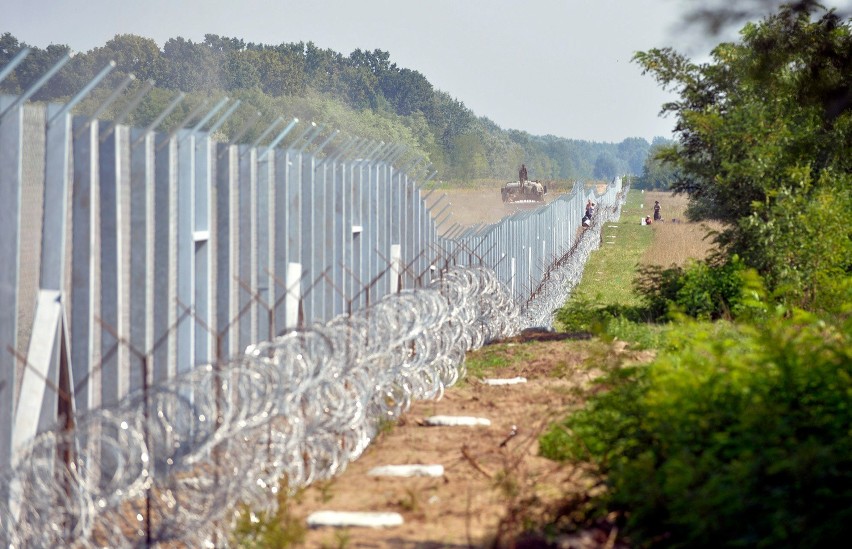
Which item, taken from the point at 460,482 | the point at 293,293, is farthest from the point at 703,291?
the point at 460,482

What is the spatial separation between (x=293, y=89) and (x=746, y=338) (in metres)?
83.1

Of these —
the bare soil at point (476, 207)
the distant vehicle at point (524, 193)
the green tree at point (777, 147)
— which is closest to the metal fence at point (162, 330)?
the green tree at point (777, 147)

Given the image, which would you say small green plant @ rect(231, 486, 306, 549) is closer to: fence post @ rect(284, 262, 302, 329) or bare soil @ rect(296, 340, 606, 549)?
bare soil @ rect(296, 340, 606, 549)

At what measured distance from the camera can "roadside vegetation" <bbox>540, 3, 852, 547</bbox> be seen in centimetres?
471

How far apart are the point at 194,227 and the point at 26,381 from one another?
7.34 ft

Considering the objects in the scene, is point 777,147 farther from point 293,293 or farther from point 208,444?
point 208,444

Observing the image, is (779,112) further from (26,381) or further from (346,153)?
(26,381)

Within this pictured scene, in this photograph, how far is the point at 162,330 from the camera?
23.2 feet

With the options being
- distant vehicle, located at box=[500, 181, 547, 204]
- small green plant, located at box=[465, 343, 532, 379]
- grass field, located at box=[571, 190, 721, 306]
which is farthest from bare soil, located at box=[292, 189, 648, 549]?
distant vehicle, located at box=[500, 181, 547, 204]

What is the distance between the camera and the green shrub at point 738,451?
459cm

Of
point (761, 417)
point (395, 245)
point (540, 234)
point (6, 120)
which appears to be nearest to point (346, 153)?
point (395, 245)

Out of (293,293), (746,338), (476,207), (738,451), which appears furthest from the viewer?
(476,207)

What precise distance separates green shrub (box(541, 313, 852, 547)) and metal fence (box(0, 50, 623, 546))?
1.61m

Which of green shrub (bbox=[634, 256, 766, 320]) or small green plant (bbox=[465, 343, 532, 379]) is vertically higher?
green shrub (bbox=[634, 256, 766, 320])
